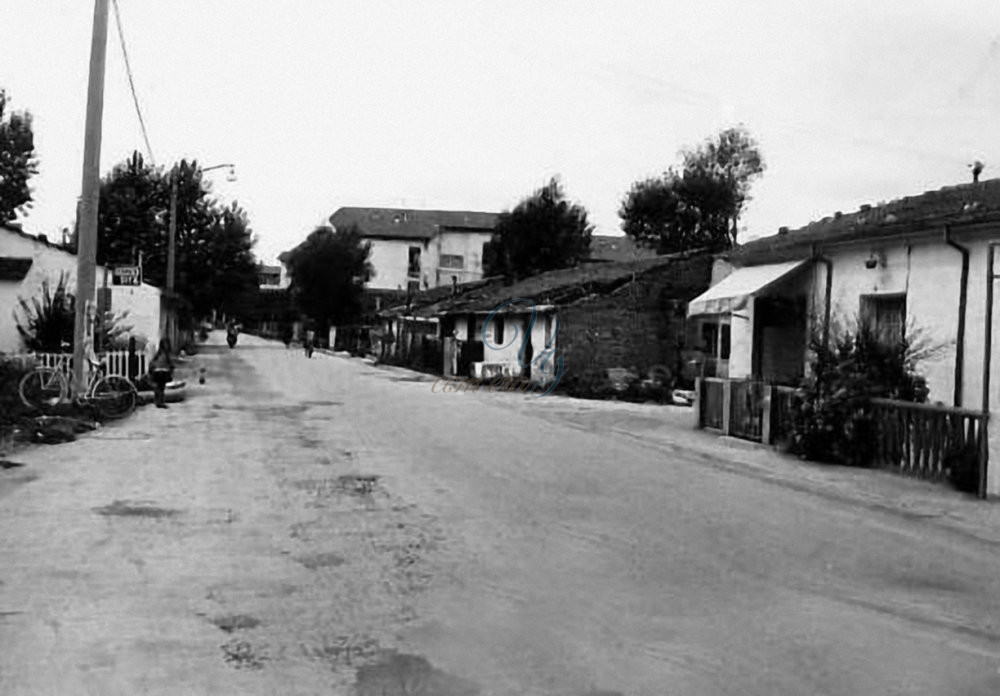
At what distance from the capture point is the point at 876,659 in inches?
218

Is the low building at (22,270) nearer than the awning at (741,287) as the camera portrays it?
No

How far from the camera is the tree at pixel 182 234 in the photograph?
168ft

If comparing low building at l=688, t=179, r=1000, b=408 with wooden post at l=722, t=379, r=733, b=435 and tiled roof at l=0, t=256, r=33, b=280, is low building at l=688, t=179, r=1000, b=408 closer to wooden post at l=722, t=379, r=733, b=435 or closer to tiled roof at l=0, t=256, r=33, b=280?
wooden post at l=722, t=379, r=733, b=435

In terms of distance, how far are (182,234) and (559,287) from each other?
25616 mm

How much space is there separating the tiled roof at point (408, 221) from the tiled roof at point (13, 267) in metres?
61.1

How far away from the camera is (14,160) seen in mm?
50375

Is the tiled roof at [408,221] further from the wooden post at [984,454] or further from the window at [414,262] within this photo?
the wooden post at [984,454]

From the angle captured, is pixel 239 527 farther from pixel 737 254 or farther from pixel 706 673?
pixel 737 254

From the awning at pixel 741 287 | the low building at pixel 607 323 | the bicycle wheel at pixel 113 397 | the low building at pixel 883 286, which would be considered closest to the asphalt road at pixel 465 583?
the low building at pixel 883 286

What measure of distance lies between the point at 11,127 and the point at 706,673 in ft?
174

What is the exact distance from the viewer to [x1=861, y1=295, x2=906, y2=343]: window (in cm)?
1627

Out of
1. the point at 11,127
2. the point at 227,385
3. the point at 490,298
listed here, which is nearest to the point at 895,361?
the point at 227,385

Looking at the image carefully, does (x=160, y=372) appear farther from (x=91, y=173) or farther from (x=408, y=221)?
(x=408, y=221)

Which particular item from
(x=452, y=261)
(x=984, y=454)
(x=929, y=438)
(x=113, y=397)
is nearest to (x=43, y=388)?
(x=113, y=397)
